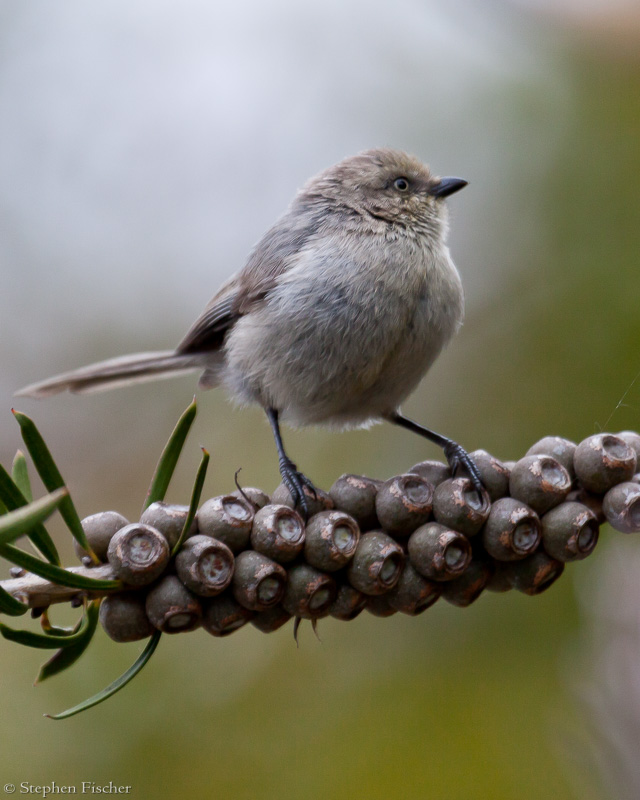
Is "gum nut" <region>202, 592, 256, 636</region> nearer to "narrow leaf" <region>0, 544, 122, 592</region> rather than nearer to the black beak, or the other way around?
"narrow leaf" <region>0, 544, 122, 592</region>

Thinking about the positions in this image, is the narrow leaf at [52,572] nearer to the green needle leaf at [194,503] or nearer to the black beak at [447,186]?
the green needle leaf at [194,503]

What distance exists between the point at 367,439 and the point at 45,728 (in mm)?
1034

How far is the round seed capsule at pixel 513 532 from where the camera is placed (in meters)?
0.80

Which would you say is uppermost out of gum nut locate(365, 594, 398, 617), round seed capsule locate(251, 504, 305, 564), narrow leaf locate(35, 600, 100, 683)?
round seed capsule locate(251, 504, 305, 564)

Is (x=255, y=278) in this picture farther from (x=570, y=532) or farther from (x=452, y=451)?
(x=570, y=532)

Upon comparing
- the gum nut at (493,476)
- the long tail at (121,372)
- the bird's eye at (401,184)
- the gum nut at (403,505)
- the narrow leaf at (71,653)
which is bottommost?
the long tail at (121,372)

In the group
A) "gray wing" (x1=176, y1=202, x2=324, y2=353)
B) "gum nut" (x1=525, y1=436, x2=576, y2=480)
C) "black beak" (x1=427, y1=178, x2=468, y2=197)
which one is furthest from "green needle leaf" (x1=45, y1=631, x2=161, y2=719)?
"black beak" (x1=427, y1=178, x2=468, y2=197)

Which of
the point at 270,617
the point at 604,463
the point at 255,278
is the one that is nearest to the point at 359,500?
the point at 270,617

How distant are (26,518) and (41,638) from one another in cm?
18

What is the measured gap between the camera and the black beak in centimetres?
191

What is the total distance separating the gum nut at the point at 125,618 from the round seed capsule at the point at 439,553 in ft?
0.93

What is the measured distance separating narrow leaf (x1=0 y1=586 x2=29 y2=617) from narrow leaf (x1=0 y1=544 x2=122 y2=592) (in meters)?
0.04

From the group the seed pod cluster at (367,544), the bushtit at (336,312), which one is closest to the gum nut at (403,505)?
the seed pod cluster at (367,544)

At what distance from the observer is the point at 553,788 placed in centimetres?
113
